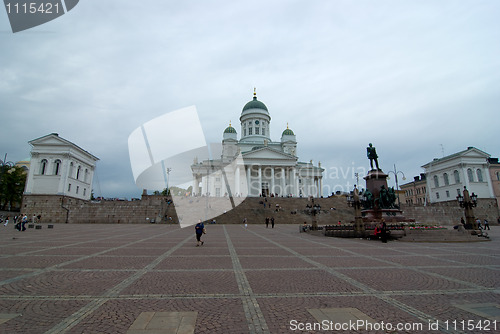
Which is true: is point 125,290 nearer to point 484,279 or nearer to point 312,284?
point 312,284

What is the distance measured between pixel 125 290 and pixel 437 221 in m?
52.3

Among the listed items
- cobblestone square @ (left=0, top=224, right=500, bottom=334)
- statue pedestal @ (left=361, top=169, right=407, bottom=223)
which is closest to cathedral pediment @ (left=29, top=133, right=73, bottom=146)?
cobblestone square @ (left=0, top=224, right=500, bottom=334)

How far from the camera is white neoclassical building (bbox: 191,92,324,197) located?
6450 centimetres

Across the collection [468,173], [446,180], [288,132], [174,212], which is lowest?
[174,212]

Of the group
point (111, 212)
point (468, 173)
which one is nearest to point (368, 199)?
point (111, 212)

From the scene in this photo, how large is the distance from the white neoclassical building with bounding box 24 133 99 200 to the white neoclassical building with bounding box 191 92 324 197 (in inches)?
1116

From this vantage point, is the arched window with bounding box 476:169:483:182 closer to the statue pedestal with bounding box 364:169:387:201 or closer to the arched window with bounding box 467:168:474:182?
the arched window with bounding box 467:168:474:182

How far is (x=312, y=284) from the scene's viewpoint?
20.9ft

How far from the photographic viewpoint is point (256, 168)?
67.2m

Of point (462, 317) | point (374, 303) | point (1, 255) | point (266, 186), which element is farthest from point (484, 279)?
point (266, 186)

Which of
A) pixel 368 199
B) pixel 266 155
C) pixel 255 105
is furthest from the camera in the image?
pixel 255 105

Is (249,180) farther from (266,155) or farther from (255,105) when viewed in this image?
(255,105)

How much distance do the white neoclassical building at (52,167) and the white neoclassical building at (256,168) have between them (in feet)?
93.0

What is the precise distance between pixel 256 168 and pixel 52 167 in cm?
4394
